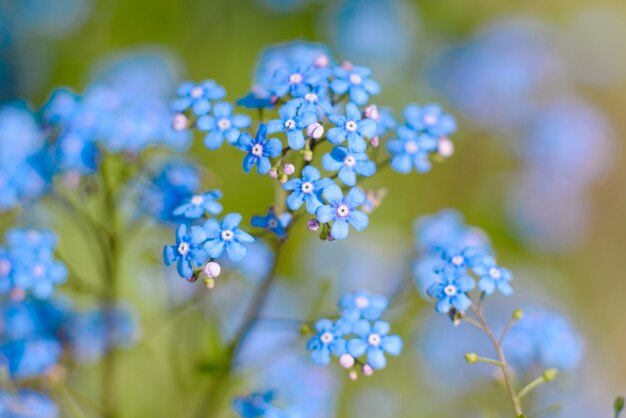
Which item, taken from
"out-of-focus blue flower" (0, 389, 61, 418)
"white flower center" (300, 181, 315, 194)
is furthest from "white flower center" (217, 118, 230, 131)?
"out-of-focus blue flower" (0, 389, 61, 418)

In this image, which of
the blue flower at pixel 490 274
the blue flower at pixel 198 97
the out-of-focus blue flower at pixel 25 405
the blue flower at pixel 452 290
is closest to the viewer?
the blue flower at pixel 452 290

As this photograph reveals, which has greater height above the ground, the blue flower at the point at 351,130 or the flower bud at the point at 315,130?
the blue flower at the point at 351,130

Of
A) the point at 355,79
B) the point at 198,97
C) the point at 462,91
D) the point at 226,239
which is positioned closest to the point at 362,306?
the point at 226,239

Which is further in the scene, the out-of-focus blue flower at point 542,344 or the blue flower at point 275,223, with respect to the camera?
the out-of-focus blue flower at point 542,344

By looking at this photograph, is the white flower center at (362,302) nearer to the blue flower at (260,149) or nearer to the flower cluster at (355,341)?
the flower cluster at (355,341)

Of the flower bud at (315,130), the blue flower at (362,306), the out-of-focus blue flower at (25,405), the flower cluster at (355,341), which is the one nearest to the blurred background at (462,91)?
the out-of-focus blue flower at (25,405)

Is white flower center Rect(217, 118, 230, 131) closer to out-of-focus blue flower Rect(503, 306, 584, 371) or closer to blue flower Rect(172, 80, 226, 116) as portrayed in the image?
blue flower Rect(172, 80, 226, 116)

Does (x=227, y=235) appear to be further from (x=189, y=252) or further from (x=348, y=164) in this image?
(x=348, y=164)
